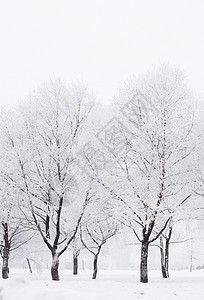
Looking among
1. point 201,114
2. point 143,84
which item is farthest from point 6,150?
point 201,114

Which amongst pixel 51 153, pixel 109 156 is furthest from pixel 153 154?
pixel 51 153

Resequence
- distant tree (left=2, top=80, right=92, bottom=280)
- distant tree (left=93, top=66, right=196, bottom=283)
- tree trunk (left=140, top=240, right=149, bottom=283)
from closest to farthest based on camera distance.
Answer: distant tree (left=93, top=66, right=196, bottom=283) < tree trunk (left=140, top=240, right=149, bottom=283) < distant tree (left=2, top=80, right=92, bottom=280)

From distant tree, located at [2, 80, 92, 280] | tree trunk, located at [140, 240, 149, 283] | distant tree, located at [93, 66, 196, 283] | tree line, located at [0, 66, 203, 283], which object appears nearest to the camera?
distant tree, located at [93, 66, 196, 283]

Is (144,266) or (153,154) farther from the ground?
(153,154)

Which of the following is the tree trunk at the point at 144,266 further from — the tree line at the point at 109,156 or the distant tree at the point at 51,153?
the distant tree at the point at 51,153

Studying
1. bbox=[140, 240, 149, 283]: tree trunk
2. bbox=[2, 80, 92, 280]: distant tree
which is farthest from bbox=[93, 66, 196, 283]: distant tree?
bbox=[2, 80, 92, 280]: distant tree

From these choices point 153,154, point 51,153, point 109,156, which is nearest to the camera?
point 153,154

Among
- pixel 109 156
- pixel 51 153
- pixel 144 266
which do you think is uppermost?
pixel 51 153

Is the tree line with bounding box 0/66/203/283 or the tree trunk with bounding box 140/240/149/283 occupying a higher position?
the tree line with bounding box 0/66/203/283

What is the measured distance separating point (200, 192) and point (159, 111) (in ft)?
17.4

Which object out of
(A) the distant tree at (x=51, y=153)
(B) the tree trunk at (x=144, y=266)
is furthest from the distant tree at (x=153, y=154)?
(A) the distant tree at (x=51, y=153)

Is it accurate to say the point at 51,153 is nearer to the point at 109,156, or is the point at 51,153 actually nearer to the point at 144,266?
the point at 109,156

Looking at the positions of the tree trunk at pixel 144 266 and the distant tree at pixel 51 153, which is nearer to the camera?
the tree trunk at pixel 144 266

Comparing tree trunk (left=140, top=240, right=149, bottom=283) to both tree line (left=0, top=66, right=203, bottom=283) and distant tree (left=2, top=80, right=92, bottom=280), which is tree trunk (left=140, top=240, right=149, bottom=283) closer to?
tree line (left=0, top=66, right=203, bottom=283)
